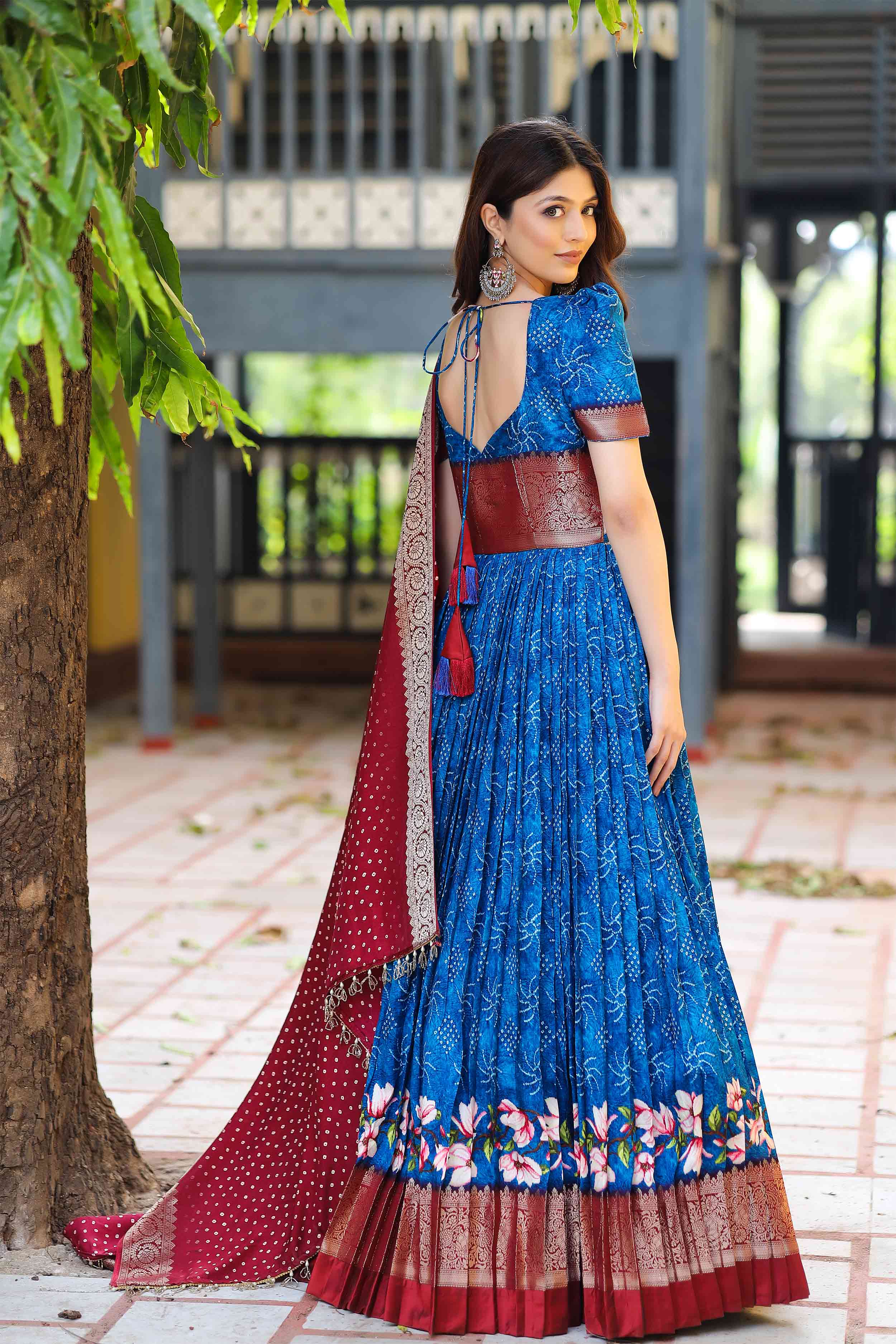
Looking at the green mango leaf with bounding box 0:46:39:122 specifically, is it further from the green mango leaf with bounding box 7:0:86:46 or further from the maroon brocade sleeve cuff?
the maroon brocade sleeve cuff

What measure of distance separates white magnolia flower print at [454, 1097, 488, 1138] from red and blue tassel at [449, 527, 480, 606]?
0.73 m

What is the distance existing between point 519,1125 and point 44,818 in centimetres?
88

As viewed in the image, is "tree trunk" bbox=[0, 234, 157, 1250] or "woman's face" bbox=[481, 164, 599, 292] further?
"tree trunk" bbox=[0, 234, 157, 1250]

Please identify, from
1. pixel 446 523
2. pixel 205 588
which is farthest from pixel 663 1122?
pixel 205 588

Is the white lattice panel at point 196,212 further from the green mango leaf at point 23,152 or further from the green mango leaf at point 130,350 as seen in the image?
the green mango leaf at point 23,152

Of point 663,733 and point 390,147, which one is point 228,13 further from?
point 390,147

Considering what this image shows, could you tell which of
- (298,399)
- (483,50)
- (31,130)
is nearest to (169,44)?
(31,130)

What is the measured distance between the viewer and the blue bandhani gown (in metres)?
2.39

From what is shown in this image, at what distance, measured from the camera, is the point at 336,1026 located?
258 centimetres

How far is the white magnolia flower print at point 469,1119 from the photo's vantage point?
95.3 inches

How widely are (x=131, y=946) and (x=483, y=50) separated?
15.1ft

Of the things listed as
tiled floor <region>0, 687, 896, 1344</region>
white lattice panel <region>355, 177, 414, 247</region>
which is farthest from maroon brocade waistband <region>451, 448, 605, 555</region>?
white lattice panel <region>355, 177, 414, 247</region>

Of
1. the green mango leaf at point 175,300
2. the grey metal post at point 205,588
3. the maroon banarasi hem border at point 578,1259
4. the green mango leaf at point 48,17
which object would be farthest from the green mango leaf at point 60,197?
the grey metal post at point 205,588

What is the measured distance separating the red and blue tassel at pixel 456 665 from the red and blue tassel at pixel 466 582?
0.06ft
